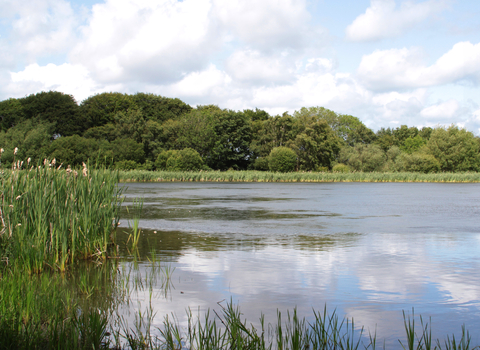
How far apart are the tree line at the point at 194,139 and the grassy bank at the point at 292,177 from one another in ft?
22.8

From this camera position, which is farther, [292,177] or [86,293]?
[292,177]

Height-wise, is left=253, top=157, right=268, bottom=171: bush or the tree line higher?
the tree line

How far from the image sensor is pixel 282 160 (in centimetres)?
6100

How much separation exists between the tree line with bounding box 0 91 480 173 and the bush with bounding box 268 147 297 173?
132 millimetres

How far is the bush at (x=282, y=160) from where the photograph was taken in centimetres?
6097

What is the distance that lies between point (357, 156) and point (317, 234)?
183 feet

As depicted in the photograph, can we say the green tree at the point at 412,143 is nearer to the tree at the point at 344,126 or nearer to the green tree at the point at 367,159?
the tree at the point at 344,126

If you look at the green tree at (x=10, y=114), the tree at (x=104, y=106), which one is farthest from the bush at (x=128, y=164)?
the green tree at (x=10, y=114)

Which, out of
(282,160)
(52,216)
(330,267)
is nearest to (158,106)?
(282,160)

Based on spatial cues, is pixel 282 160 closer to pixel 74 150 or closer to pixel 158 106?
pixel 158 106

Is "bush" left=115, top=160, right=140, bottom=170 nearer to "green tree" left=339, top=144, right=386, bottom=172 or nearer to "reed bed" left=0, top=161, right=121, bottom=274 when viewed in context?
"green tree" left=339, top=144, right=386, bottom=172

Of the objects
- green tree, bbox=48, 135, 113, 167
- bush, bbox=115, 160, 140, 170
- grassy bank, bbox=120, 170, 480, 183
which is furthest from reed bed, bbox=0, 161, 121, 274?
bush, bbox=115, 160, 140, 170

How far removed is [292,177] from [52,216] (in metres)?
46.4

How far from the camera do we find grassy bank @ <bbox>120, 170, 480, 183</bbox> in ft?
164
